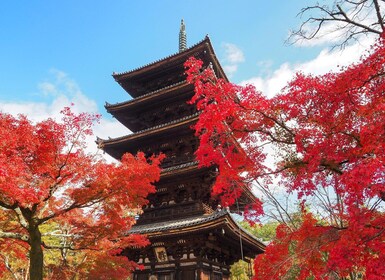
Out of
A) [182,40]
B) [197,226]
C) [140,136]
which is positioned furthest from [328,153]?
[182,40]

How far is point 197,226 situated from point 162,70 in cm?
1049

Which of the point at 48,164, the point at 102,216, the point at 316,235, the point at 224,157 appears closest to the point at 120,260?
the point at 102,216

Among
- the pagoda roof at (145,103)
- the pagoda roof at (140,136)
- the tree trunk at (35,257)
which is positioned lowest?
the tree trunk at (35,257)

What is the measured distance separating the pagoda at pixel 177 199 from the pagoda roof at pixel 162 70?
0.19 feet

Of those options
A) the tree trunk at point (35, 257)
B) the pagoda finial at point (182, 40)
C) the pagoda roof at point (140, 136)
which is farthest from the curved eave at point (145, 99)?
the tree trunk at point (35, 257)

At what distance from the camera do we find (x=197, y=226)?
449 inches

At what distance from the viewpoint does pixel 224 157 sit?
30.6 feet

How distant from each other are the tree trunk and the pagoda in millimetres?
4212

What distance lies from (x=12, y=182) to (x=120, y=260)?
6.27 meters

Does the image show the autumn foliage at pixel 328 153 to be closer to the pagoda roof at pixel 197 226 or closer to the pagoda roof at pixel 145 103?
the pagoda roof at pixel 197 226

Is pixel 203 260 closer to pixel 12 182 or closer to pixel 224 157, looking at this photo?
pixel 224 157

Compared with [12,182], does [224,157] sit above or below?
above

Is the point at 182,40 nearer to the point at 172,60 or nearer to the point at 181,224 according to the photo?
the point at 172,60

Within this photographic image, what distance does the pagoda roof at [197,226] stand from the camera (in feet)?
36.7
